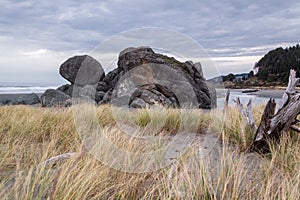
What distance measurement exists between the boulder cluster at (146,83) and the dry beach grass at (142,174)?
207 inches

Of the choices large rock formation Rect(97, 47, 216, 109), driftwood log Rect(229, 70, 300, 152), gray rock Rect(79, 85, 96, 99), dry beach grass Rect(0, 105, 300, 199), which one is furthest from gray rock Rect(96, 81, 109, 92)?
driftwood log Rect(229, 70, 300, 152)

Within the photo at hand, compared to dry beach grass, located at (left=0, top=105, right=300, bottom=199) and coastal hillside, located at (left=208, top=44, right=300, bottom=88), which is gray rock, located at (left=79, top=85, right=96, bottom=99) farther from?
coastal hillside, located at (left=208, top=44, right=300, bottom=88)

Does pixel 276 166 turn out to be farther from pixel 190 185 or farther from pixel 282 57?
pixel 282 57

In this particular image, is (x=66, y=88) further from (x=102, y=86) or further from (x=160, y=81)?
(x=160, y=81)

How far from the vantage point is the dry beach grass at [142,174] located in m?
1.90

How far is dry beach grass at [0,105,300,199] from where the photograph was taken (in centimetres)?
190

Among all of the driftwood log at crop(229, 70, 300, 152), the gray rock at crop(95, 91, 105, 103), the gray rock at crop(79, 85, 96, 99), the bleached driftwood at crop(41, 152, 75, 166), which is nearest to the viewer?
the bleached driftwood at crop(41, 152, 75, 166)

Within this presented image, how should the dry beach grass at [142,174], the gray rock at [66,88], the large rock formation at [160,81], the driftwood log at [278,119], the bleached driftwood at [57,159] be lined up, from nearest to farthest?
1. the dry beach grass at [142,174]
2. the bleached driftwood at [57,159]
3. the driftwood log at [278,119]
4. the large rock formation at [160,81]
5. the gray rock at [66,88]

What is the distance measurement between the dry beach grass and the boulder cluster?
5257 mm

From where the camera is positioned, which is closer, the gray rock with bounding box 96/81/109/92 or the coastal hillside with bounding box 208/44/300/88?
the gray rock with bounding box 96/81/109/92

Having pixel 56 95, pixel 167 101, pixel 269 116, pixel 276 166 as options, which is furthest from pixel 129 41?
pixel 56 95

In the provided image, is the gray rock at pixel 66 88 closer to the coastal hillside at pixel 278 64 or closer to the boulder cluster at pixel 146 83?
the boulder cluster at pixel 146 83

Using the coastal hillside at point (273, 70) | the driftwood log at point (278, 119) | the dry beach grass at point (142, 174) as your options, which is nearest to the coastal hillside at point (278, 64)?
the coastal hillside at point (273, 70)

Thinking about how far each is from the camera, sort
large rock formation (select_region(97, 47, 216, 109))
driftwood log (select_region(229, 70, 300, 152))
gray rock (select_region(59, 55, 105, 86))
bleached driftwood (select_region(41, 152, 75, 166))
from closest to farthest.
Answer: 1. bleached driftwood (select_region(41, 152, 75, 166))
2. driftwood log (select_region(229, 70, 300, 152))
3. large rock formation (select_region(97, 47, 216, 109))
4. gray rock (select_region(59, 55, 105, 86))
